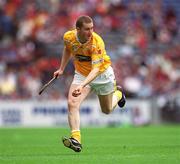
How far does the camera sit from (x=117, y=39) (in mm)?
27984

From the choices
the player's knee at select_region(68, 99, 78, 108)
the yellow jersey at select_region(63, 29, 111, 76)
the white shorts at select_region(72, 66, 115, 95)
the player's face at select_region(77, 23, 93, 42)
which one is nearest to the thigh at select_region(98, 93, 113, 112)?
the white shorts at select_region(72, 66, 115, 95)

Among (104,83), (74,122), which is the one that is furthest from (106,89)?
(74,122)

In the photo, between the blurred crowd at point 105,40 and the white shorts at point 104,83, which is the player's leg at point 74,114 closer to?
the white shorts at point 104,83

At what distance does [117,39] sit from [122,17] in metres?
1.06

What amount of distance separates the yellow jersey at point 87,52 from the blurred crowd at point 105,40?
41.5 feet

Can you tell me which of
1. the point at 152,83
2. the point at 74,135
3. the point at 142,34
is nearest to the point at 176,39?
the point at 142,34

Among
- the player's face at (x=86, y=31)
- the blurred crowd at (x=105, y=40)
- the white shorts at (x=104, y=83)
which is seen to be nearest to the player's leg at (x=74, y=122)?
the white shorts at (x=104, y=83)

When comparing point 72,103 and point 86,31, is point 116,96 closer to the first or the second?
point 72,103

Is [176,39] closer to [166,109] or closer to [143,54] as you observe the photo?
[143,54]

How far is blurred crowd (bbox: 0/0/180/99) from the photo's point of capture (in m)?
25.2

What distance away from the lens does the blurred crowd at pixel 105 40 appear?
990 inches

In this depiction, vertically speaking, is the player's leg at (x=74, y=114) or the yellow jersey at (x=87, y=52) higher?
the yellow jersey at (x=87, y=52)

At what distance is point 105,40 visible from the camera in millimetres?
27859

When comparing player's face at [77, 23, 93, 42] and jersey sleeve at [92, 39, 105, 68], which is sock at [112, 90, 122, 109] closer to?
jersey sleeve at [92, 39, 105, 68]
